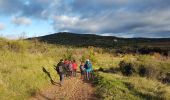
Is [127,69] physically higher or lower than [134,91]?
lower

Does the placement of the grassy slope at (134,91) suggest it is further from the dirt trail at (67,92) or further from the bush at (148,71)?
the bush at (148,71)

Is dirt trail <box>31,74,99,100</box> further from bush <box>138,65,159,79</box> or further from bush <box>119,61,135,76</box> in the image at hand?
bush <box>119,61,135,76</box>

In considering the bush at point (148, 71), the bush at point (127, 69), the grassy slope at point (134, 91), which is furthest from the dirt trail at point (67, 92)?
the bush at point (127, 69)

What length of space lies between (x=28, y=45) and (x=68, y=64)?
6.33 meters

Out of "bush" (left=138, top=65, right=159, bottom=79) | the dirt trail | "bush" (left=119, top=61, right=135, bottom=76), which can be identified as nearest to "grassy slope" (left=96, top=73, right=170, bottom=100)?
the dirt trail

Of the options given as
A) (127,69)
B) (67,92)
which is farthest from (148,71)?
(67,92)

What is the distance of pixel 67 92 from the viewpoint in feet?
77.8

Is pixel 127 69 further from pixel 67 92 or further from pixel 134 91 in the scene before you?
pixel 134 91

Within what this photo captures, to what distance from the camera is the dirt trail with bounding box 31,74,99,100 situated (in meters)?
21.3

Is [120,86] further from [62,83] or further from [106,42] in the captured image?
[106,42]

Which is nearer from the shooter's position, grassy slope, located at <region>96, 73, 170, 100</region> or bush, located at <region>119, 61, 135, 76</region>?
grassy slope, located at <region>96, 73, 170, 100</region>

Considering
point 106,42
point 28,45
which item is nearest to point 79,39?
point 106,42

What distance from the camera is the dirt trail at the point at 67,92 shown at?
21327 millimetres

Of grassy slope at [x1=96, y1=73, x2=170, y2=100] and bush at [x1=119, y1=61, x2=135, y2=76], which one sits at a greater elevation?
grassy slope at [x1=96, y1=73, x2=170, y2=100]
